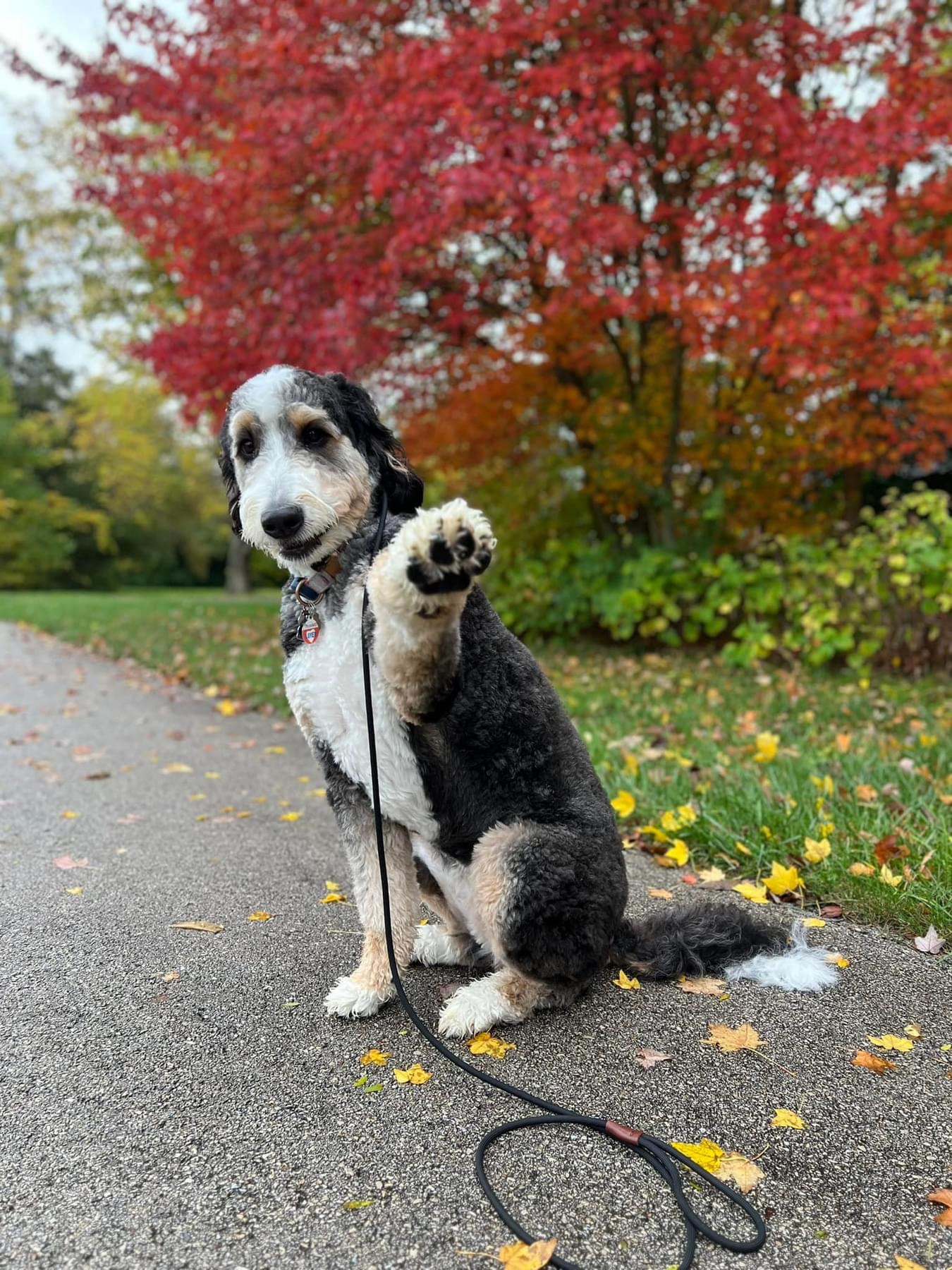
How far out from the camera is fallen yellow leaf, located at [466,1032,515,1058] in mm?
2256

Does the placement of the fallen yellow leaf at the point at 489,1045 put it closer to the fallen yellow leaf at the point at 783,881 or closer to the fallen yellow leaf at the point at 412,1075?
the fallen yellow leaf at the point at 412,1075

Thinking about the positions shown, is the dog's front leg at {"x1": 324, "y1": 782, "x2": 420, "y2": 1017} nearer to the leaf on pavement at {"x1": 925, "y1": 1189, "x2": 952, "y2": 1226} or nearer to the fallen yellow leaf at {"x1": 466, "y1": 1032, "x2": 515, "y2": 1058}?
the fallen yellow leaf at {"x1": 466, "y1": 1032, "x2": 515, "y2": 1058}

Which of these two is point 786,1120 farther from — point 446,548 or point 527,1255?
point 446,548

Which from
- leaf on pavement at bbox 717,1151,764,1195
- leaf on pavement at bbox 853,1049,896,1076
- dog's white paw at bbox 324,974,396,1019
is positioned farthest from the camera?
dog's white paw at bbox 324,974,396,1019

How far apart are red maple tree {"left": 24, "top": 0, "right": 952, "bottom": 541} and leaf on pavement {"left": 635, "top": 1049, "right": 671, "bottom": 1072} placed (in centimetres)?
523

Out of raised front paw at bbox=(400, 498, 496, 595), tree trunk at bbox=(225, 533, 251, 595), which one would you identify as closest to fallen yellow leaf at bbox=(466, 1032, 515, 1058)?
raised front paw at bbox=(400, 498, 496, 595)

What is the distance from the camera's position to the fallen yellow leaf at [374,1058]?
221 cm

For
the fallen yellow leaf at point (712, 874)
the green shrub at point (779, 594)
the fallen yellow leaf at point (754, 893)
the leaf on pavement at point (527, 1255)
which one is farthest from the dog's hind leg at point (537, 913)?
the green shrub at point (779, 594)

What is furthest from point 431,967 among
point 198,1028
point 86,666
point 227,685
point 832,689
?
point 86,666

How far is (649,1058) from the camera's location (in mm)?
2227

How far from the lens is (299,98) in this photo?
668 cm

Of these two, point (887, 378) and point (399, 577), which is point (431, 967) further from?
point (887, 378)

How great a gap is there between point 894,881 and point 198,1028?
8.05 ft

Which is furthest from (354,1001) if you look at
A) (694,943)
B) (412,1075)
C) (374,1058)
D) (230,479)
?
(230,479)
